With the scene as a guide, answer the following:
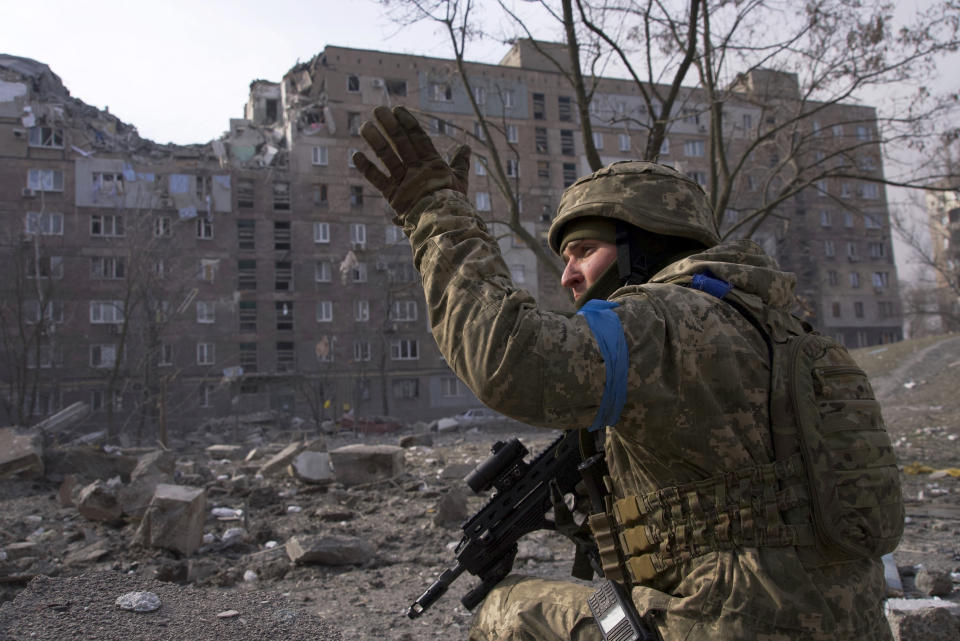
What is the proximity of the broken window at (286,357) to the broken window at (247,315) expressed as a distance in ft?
4.81

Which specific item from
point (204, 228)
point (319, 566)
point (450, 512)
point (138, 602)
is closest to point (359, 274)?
point (204, 228)

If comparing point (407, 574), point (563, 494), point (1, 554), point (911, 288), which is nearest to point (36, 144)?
point (1, 554)

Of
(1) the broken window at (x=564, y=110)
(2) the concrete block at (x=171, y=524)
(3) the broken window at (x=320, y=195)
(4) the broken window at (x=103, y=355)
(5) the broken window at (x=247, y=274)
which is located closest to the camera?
(2) the concrete block at (x=171, y=524)

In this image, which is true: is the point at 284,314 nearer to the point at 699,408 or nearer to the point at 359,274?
the point at 359,274

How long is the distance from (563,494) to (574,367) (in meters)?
1.27

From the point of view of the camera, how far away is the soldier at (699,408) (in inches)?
50.4

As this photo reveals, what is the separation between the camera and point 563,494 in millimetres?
2381

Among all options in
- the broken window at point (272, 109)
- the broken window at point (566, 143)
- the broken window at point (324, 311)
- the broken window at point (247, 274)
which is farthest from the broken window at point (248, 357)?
the broken window at point (566, 143)

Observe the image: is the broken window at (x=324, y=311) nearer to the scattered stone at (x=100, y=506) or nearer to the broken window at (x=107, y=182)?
the broken window at (x=107, y=182)

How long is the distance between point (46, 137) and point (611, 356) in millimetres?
34869

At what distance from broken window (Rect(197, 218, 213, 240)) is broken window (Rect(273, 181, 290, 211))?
3140 mm

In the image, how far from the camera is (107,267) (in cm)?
2914

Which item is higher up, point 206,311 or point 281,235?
point 281,235

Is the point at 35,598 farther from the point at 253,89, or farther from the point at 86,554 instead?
the point at 253,89
